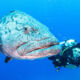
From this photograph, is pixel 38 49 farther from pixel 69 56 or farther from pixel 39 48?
pixel 69 56

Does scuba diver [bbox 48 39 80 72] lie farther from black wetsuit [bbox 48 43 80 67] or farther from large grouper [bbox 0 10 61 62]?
large grouper [bbox 0 10 61 62]

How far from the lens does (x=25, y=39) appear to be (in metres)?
3.97

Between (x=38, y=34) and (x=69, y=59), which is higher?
(x=69, y=59)

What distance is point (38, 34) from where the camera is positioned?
399cm

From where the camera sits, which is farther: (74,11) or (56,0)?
(56,0)

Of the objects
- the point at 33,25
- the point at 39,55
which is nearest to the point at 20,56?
the point at 39,55

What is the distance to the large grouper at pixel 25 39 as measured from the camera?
372 centimetres

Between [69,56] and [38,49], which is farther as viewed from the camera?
[69,56]

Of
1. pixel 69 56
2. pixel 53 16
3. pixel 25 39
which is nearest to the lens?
pixel 25 39

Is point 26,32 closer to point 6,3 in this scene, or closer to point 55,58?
point 55,58

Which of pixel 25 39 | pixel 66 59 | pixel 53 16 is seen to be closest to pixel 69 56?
pixel 66 59

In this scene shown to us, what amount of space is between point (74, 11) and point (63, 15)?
5671 mm

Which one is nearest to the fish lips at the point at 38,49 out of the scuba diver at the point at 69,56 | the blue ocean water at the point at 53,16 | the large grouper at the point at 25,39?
the large grouper at the point at 25,39

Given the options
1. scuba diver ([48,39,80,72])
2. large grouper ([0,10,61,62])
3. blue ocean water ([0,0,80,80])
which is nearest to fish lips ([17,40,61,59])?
large grouper ([0,10,61,62])
